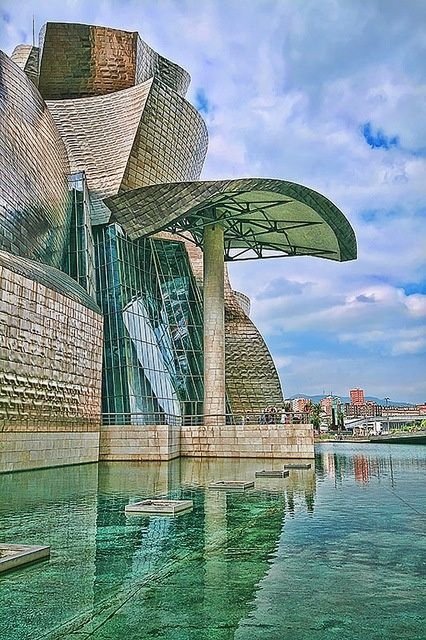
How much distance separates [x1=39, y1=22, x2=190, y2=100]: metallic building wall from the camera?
132ft

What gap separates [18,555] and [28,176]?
25.1m

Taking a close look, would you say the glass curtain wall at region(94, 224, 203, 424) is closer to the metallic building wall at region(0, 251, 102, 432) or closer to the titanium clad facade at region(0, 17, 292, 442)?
the titanium clad facade at region(0, 17, 292, 442)

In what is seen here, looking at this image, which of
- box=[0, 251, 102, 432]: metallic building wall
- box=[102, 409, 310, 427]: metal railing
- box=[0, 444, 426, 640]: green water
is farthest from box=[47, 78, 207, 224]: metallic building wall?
box=[0, 444, 426, 640]: green water

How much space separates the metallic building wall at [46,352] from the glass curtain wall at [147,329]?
390 cm

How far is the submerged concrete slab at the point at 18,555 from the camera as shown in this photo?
6.21m

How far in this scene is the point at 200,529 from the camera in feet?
28.9

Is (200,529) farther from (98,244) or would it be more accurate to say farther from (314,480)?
(98,244)

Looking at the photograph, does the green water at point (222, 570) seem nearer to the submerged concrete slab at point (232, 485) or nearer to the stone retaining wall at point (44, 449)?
the submerged concrete slab at point (232, 485)

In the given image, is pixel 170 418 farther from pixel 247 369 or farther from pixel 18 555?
pixel 18 555

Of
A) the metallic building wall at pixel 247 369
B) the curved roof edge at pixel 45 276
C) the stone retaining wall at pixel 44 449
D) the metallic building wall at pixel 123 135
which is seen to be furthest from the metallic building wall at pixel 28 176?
the metallic building wall at pixel 247 369

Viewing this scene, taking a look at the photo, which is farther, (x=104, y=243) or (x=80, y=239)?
(x=104, y=243)

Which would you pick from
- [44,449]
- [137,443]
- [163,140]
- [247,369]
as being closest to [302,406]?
[247,369]

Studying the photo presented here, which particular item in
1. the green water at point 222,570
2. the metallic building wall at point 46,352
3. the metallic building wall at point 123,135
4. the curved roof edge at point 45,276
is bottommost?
the green water at point 222,570

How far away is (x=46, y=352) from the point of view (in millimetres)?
21062
